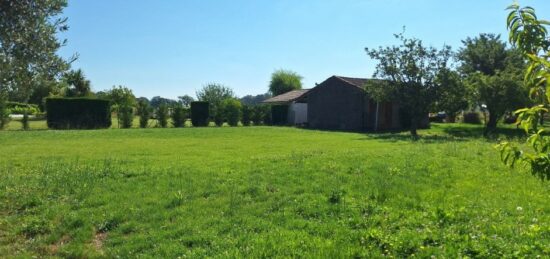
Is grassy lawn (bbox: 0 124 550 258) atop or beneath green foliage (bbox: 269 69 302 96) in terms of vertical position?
beneath

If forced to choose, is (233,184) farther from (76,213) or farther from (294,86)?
(294,86)

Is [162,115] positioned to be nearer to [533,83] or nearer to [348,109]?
[348,109]

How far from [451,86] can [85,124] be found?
25030 mm

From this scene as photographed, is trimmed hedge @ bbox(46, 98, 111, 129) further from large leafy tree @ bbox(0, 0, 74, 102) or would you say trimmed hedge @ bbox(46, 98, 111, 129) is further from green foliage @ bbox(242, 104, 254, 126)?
large leafy tree @ bbox(0, 0, 74, 102)

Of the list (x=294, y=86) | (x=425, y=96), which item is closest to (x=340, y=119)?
(x=425, y=96)

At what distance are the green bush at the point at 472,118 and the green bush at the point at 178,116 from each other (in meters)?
32.5

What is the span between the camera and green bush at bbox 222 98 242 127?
42000 mm

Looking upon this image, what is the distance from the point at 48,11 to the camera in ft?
22.7

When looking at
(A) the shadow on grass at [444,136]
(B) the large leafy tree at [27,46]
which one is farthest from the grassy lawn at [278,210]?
(A) the shadow on grass at [444,136]

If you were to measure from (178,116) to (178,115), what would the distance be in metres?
0.10

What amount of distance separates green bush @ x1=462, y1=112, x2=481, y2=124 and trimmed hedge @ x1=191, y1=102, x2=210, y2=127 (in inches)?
1189

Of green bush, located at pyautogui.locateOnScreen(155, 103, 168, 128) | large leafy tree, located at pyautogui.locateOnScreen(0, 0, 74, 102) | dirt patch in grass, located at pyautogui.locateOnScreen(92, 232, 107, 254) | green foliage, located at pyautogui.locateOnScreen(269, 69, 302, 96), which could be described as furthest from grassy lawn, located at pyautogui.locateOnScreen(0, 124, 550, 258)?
green foliage, located at pyautogui.locateOnScreen(269, 69, 302, 96)

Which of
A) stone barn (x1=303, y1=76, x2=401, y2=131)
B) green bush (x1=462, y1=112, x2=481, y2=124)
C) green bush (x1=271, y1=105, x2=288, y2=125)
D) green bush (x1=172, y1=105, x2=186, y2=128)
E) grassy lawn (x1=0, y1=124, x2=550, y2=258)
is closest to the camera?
grassy lawn (x1=0, y1=124, x2=550, y2=258)

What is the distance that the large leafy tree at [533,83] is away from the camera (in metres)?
2.80
